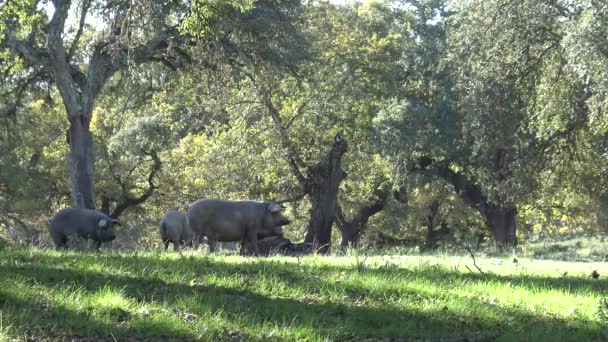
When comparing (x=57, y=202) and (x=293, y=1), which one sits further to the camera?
(x=57, y=202)

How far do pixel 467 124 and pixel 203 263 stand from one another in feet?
68.0

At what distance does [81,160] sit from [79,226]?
4551 millimetres

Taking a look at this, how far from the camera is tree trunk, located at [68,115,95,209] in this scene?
2291 centimetres

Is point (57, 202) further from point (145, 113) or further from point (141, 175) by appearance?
point (145, 113)

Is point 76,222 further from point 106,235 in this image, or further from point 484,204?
point 484,204

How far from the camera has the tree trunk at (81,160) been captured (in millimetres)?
22906

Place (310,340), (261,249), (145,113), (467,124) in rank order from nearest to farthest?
(310,340) < (261,249) < (467,124) < (145,113)

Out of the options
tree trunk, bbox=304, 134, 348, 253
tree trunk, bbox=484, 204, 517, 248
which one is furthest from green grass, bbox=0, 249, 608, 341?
tree trunk, bbox=484, 204, 517, 248

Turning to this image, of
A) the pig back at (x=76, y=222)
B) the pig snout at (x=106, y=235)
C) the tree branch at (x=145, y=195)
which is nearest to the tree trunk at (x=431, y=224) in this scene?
the tree branch at (x=145, y=195)

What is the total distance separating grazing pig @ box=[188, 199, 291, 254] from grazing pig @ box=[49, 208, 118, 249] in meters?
2.37

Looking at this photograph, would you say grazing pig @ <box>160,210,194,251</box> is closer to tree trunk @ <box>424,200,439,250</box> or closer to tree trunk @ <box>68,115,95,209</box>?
tree trunk @ <box>68,115,95,209</box>

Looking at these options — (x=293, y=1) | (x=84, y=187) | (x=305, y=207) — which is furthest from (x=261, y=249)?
(x=305, y=207)

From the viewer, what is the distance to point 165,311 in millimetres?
6938

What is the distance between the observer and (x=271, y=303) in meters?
7.67
